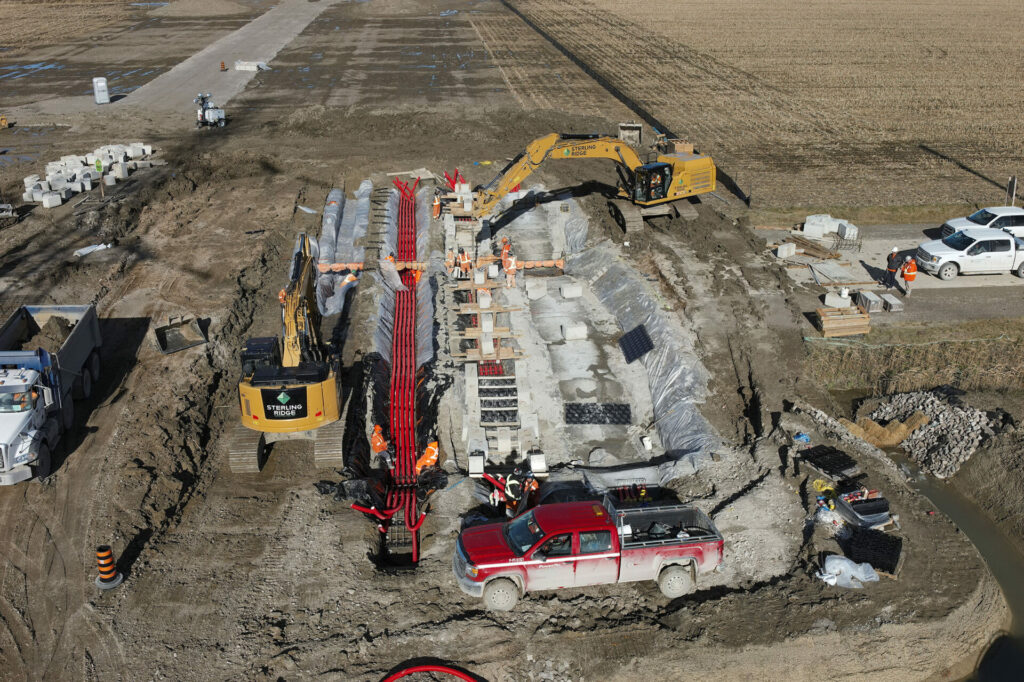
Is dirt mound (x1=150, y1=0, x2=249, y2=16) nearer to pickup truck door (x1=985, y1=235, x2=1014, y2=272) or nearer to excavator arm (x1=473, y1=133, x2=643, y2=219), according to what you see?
excavator arm (x1=473, y1=133, x2=643, y2=219)

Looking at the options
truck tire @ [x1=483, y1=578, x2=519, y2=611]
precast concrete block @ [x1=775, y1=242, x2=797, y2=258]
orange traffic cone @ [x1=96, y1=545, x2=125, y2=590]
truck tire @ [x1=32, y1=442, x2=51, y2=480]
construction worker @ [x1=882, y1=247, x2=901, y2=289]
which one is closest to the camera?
truck tire @ [x1=483, y1=578, x2=519, y2=611]

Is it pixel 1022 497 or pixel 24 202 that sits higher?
pixel 24 202

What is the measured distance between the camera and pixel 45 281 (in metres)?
25.3

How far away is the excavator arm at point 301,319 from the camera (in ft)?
57.6

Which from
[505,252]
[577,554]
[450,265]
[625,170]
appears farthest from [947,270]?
[577,554]

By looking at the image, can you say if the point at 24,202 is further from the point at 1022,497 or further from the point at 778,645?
the point at 1022,497

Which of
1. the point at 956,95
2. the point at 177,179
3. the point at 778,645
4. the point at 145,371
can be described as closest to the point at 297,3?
the point at 177,179

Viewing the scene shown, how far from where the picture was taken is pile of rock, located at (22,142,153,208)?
3116cm

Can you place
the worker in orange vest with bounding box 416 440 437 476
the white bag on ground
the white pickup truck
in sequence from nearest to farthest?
the white bag on ground, the worker in orange vest with bounding box 416 440 437 476, the white pickup truck

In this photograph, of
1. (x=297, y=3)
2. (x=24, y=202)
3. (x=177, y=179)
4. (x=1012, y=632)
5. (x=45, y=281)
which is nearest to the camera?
(x=1012, y=632)

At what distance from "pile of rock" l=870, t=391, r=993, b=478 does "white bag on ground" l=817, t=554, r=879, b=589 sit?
18.9 feet

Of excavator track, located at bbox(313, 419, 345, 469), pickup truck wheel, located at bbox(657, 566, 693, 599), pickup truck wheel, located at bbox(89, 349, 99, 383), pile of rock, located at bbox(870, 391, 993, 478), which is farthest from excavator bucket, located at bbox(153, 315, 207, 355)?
pile of rock, located at bbox(870, 391, 993, 478)

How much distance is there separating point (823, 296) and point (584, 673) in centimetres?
1584

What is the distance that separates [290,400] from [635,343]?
391 inches
